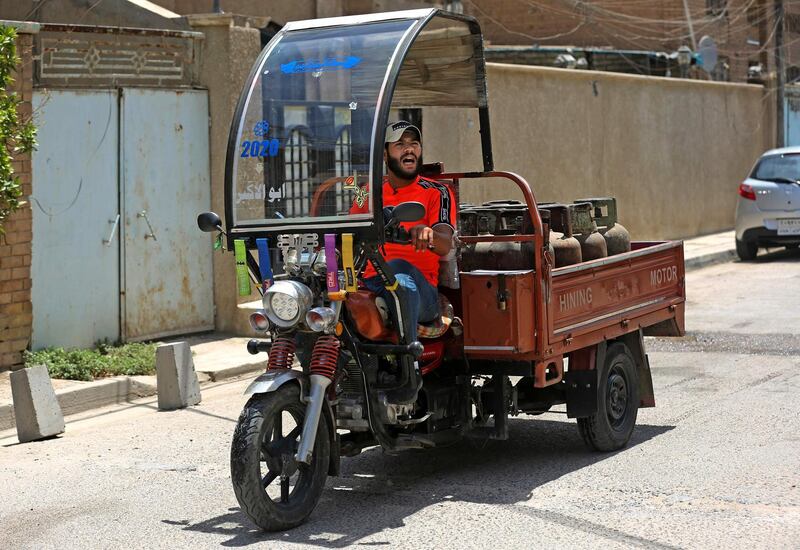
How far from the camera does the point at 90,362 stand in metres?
9.84

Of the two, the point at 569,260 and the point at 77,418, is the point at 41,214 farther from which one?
the point at 569,260

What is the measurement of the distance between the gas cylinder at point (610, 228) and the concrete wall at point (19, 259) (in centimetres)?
460

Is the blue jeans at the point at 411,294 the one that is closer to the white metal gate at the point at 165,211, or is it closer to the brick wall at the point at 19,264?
the brick wall at the point at 19,264

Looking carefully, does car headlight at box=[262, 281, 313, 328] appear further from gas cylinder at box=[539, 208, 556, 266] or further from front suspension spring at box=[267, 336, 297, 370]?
gas cylinder at box=[539, 208, 556, 266]

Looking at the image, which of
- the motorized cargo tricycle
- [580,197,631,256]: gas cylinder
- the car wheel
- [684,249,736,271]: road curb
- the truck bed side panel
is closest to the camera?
the motorized cargo tricycle

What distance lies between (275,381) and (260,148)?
4.29 feet

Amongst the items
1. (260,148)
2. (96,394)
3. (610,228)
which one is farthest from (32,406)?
(610,228)

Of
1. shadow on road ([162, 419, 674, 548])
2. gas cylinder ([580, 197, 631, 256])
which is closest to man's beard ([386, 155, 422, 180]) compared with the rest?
shadow on road ([162, 419, 674, 548])

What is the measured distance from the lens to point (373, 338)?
19.7 feet

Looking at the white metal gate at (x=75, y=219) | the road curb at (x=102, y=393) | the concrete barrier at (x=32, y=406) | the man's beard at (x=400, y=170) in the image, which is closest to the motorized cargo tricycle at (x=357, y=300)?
the man's beard at (x=400, y=170)

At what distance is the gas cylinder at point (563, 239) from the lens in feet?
23.6

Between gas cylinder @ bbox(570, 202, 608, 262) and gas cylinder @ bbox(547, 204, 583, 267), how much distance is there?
0.37 feet

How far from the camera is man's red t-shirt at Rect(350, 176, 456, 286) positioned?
20.7ft

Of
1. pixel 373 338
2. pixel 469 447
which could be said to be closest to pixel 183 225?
pixel 469 447
